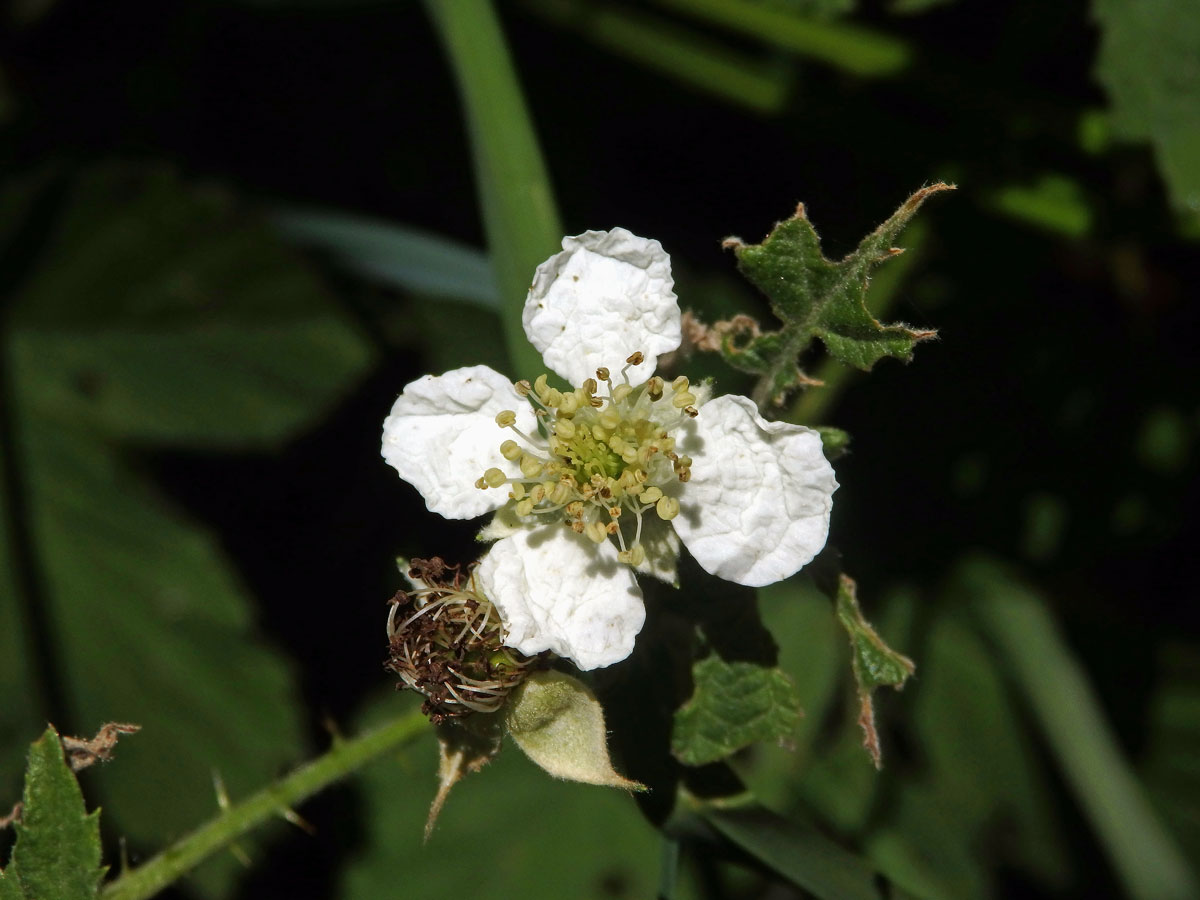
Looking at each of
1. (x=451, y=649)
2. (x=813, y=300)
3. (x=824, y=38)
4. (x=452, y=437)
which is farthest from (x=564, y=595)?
(x=824, y=38)

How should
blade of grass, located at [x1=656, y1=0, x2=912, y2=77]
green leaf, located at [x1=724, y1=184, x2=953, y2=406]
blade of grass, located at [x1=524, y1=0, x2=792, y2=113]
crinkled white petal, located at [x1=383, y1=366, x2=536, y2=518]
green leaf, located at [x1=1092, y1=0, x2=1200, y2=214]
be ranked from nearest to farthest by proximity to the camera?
green leaf, located at [x1=724, y1=184, x2=953, y2=406], crinkled white petal, located at [x1=383, y1=366, x2=536, y2=518], green leaf, located at [x1=1092, y1=0, x2=1200, y2=214], blade of grass, located at [x1=656, y1=0, x2=912, y2=77], blade of grass, located at [x1=524, y1=0, x2=792, y2=113]

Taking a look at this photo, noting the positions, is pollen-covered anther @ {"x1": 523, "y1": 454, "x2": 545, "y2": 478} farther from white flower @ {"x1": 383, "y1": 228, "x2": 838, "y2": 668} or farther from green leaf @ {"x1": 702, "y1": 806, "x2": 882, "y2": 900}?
green leaf @ {"x1": 702, "y1": 806, "x2": 882, "y2": 900}

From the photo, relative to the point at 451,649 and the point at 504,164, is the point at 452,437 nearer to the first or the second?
the point at 451,649

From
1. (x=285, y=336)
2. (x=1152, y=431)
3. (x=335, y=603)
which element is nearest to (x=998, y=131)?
(x=1152, y=431)

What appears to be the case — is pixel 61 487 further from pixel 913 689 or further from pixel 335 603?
pixel 913 689

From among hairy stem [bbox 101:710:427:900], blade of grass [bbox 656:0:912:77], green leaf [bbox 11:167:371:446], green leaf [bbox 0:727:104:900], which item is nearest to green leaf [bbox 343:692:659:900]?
green leaf [bbox 11:167:371:446]

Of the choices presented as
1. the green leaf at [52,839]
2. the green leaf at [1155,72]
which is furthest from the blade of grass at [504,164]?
the green leaf at [1155,72]

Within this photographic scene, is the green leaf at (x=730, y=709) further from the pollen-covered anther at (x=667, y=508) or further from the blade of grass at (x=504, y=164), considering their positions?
the blade of grass at (x=504, y=164)
